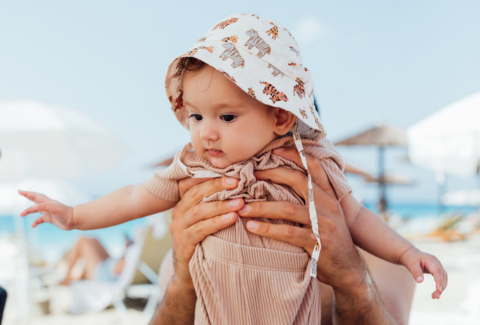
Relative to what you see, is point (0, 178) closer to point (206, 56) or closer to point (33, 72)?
point (206, 56)

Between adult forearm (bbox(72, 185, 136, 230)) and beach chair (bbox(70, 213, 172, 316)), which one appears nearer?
adult forearm (bbox(72, 185, 136, 230))

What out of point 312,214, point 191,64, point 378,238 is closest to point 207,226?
point 312,214

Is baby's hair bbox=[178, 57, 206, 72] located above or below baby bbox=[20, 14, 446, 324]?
A: above

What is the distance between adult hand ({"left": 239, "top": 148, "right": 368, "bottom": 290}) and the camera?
4.91ft

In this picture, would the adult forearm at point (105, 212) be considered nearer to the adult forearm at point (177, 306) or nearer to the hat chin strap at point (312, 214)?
the adult forearm at point (177, 306)

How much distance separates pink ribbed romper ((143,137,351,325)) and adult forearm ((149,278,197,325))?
383mm

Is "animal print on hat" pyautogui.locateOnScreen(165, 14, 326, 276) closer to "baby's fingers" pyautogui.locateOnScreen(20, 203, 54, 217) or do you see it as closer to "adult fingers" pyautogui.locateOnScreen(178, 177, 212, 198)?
"adult fingers" pyautogui.locateOnScreen(178, 177, 212, 198)

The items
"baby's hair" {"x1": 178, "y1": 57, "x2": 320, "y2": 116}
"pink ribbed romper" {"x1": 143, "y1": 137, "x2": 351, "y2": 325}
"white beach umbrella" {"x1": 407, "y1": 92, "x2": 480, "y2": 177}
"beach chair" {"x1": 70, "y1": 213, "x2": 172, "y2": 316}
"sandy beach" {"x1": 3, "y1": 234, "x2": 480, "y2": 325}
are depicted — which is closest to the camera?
"pink ribbed romper" {"x1": 143, "y1": 137, "x2": 351, "y2": 325}

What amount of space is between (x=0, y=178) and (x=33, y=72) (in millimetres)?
52695

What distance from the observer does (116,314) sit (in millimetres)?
6312

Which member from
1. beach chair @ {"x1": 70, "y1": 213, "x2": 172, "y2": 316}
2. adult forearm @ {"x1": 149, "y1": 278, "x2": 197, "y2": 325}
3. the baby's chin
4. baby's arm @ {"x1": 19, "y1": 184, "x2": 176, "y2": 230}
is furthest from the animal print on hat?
beach chair @ {"x1": 70, "y1": 213, "x2": 172, "y2": 316}

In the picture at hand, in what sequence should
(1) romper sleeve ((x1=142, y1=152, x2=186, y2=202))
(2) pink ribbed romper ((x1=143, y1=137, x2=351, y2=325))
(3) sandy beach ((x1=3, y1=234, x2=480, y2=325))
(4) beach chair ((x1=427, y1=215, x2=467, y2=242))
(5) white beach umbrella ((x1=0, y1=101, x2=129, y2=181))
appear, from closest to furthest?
(2) pink ribbed romper ((x1=143, y1=137, x2=351, y2=325)) → (1) romper sleeve ((x1=142, y1=152, x2=186, y2=202)) → (3) sandy beach ((x1=3, y1=234, x2=480, y2=325)) → (5) white beach umbrella ((x1=0, y1=101, x2=129, y2=181)) → (4) beach chair ((x1=427, y1=215, x2=467, y2=242))

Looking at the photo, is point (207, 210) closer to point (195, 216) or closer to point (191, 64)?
point (195, 216)

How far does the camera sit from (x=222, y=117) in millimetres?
1502
